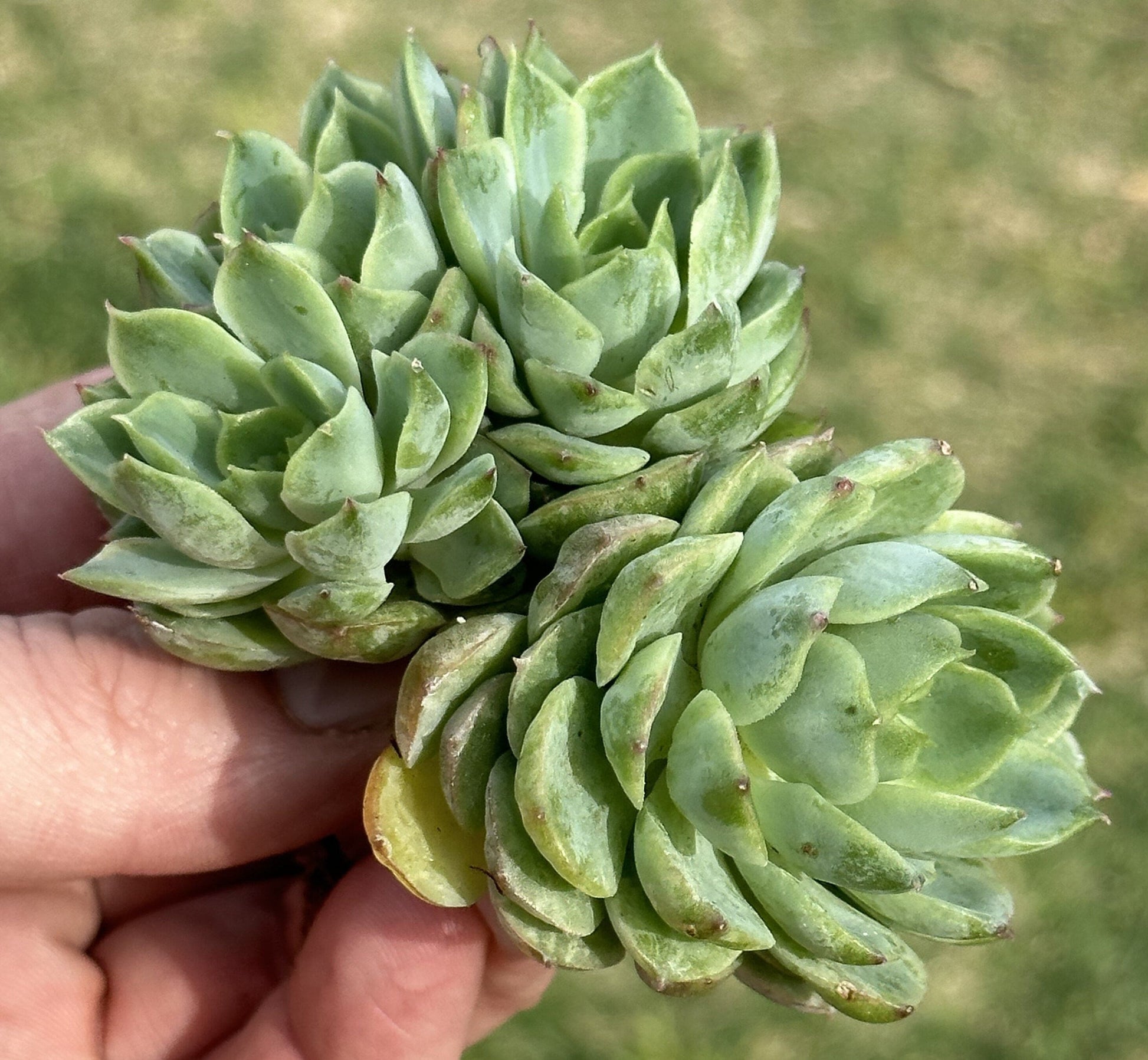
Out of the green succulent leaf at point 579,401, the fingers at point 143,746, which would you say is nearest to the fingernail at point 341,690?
the fingers at point 143,746

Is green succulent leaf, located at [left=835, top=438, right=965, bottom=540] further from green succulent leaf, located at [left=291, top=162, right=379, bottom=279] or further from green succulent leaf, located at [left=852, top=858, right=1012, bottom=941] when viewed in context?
green succulent leaf, located at [left=291, top=162, right=379, bottom=279]

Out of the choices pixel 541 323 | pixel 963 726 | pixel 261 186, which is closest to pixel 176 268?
pixel 261 186

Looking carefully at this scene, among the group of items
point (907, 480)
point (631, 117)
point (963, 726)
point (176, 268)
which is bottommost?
point (963, 726)

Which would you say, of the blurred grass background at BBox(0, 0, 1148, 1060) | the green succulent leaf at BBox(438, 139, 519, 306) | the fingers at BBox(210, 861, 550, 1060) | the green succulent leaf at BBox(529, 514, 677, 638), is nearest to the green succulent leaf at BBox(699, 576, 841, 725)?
the green succulent leaf at BBox(529, 514, 677, 638)

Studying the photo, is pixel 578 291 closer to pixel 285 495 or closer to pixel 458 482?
pixel 458 482

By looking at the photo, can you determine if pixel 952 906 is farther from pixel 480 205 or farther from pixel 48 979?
pixel 48 979

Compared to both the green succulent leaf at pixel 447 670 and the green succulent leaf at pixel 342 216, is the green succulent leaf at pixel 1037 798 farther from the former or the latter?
the green succulent leaf at pixel 342 216
